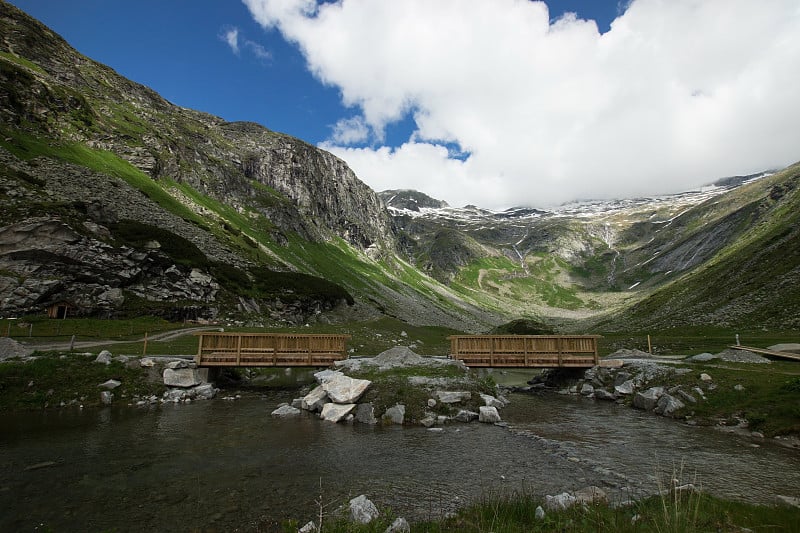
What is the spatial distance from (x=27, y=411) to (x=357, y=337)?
40462mm

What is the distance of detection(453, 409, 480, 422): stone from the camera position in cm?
2356

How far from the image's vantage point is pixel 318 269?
124000mm

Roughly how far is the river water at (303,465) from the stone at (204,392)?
5.45 metres

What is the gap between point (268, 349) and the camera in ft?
112

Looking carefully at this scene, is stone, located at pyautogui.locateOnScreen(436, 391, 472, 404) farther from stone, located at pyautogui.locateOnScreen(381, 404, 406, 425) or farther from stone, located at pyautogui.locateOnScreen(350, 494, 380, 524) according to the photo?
stone, located at pyautogui.locateOnScreen(350, 494, 380, 524)

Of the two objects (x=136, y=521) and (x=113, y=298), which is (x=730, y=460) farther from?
(x=113, y=298)

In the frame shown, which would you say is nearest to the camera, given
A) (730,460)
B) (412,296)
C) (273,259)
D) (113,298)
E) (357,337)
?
(730,460)

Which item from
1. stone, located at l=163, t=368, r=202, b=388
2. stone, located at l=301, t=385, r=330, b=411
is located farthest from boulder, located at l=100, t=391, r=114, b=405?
stone, located at l=301, t=385, r=330, b=411

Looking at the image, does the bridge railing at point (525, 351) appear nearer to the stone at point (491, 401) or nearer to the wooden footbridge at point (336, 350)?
the wooden footbridge at point (336, 350)

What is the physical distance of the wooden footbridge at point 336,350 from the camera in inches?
1300

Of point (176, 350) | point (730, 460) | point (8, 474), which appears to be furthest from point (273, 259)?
point (730, 460)

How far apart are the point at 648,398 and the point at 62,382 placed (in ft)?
129

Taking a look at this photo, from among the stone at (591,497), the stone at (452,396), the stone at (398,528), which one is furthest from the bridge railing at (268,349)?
the stone at (398,528)

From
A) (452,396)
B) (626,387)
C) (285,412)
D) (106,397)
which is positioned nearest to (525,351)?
(626,387)
